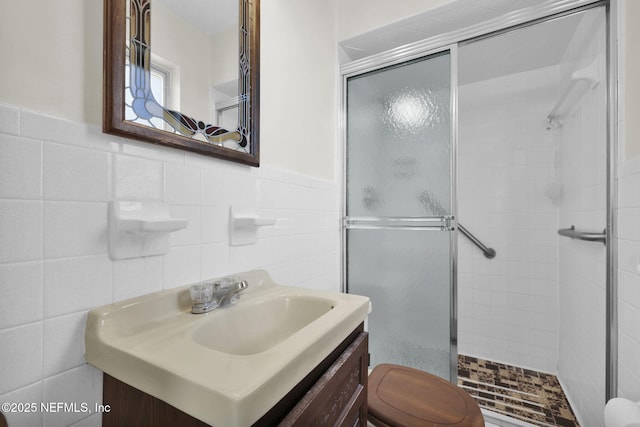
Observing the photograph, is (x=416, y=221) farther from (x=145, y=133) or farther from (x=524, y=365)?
(x=524, y=365)

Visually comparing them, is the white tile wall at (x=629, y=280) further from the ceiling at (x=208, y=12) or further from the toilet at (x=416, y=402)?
the ceiling at (x=208, y=12)

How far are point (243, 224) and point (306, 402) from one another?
1.95ft

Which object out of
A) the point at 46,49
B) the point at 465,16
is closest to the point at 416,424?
the point at 46,49

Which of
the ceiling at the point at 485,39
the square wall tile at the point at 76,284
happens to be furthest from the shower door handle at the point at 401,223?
the square wall tile at the point at 76,284

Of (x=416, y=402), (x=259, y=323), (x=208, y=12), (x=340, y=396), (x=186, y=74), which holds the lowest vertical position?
(x=416, y=402)

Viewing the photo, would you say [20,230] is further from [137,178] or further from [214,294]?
[214,294]

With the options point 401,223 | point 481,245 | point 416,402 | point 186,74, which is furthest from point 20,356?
point 481,245

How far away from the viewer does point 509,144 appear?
2.24 meters

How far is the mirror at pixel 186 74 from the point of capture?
650 millimetres

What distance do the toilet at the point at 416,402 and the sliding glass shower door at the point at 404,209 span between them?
405 mm

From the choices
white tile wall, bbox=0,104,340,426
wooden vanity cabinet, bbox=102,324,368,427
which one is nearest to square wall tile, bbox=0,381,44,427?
white tile wall, bbox=0,104,340,426

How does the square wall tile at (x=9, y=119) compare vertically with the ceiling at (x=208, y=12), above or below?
below

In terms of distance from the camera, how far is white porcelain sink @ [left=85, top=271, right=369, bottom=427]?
42 centimetres

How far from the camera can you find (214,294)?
Result: 2.66ft
